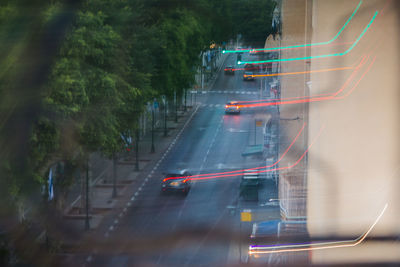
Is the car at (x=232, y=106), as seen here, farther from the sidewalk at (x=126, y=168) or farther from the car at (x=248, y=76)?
the sidewalk at (x=126, y=168)

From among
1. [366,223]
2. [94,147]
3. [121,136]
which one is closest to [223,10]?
[366,223]

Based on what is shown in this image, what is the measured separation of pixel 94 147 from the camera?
8.82 ft

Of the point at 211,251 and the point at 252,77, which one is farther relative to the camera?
the point at 252,77

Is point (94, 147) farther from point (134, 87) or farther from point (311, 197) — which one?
point (311, 197)

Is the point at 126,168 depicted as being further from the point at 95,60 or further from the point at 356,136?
the point at 356,136

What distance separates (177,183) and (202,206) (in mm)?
1027

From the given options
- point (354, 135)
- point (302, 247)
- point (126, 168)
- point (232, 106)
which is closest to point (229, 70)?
point (232, 106)

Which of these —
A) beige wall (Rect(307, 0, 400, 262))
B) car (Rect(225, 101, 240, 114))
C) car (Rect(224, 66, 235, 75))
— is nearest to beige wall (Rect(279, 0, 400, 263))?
beige wall (Rect(307, 0, 400, 262))

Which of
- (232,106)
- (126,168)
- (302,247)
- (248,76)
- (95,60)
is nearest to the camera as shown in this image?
(302,247)

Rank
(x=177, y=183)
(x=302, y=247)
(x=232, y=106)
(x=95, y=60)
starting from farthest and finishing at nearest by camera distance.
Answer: (x=177, y=183), (x=95, y=60), (x=232, y=106), (x=302, y=247)

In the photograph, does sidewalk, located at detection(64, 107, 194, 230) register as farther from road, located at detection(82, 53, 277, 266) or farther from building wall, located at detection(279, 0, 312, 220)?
building wall, located at detection(279, 0, 312, 220)

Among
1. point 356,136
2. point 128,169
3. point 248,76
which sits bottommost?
point 128,169

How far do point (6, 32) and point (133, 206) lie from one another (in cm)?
144

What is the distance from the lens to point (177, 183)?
8.65 ft
